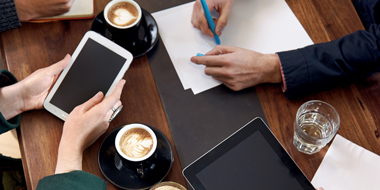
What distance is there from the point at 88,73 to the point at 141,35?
0.70ft

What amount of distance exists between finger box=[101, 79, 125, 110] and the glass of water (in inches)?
19.4

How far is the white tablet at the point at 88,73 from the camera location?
875 mm

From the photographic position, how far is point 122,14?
37.5 inches

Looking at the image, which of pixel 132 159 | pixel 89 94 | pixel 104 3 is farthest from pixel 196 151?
pixel 104 3

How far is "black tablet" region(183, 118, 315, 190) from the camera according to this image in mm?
Answer: 723

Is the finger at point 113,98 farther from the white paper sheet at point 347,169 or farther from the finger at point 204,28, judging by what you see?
the white paper sheet at point 347,169

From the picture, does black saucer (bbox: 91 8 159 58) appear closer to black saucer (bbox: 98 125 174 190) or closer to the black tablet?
black saucer (bbox: 98 125 174 190)

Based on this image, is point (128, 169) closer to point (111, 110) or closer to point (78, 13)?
point (111, 110)

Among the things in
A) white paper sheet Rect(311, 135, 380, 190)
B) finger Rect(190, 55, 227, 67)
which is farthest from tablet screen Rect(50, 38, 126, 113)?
white paper sheet Rect(311, 135, 380, 190)

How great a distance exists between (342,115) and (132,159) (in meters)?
0.62

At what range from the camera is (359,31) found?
96cm

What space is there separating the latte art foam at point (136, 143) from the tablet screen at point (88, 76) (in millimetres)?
170

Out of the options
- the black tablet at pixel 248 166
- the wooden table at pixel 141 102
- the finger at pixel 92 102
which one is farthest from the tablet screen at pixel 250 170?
the finger at pixel 92 102

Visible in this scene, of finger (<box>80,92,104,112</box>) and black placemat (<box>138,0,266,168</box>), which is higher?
finger (<box>80,92,104,112</box>)
